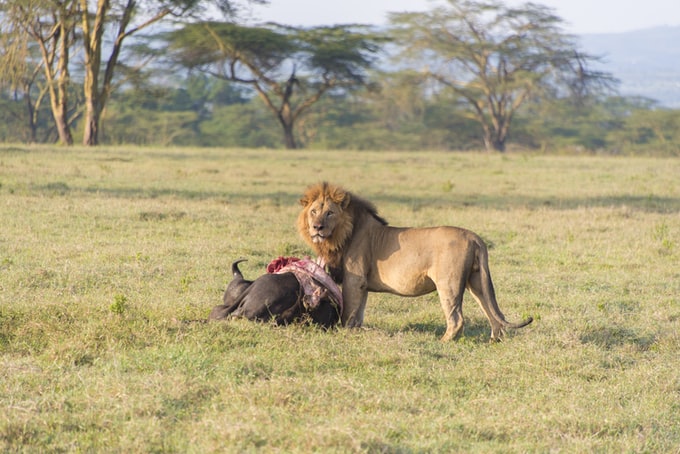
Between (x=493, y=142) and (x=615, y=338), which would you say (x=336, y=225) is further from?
(x=493, y=142)

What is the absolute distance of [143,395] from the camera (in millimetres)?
4203

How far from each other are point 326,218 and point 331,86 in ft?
100

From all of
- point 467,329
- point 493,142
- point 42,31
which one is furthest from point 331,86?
point 467,329

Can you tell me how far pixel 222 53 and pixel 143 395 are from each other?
31638 millimetres

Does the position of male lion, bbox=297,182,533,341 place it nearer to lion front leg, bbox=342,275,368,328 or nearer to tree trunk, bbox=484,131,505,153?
lion front leg, bbox=342,275,368,328

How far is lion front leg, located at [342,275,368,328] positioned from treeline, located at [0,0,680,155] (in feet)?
66.0

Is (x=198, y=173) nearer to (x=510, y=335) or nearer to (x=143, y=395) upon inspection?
(x=510, y=335)

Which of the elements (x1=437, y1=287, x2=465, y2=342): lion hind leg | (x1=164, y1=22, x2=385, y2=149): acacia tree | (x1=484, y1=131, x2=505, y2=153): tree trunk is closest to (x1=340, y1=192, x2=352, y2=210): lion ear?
(x1=437, y1=287, x2=465, y2=342): lion hind leg

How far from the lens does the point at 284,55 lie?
35031mm

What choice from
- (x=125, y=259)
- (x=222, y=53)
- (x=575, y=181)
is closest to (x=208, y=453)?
(x=125, y=259)

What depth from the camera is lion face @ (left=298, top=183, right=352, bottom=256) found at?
5777 mm

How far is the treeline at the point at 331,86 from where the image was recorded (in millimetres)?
30188

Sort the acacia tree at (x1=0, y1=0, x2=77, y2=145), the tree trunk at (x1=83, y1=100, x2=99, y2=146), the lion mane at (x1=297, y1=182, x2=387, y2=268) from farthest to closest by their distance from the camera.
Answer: the tree trunk at (x1=83, y1=100, x2=99, y2=146)
the acacia tree at (x1=0, y1=0, x2=77, y2=145)
the lion mane at (x1=297, y1=182, x2=387, y2=268)

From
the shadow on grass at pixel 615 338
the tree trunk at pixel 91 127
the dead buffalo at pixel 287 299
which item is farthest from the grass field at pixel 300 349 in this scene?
the tree trunk at pixel 91 127
